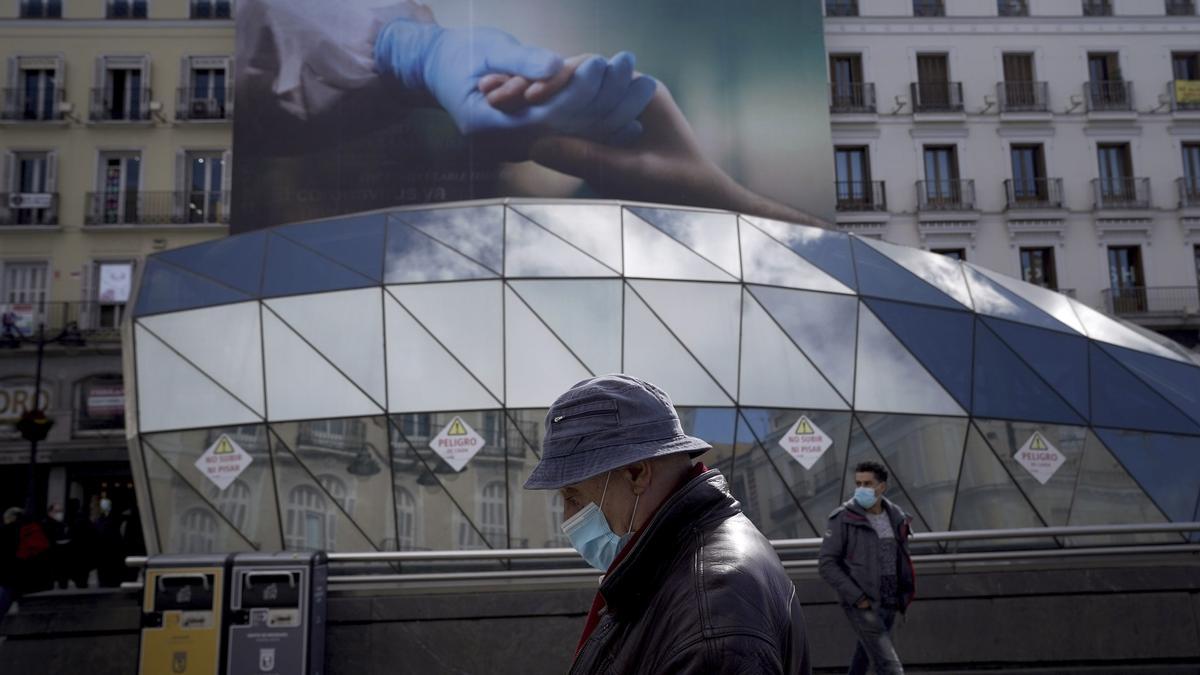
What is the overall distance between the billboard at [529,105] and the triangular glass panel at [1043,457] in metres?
21.5

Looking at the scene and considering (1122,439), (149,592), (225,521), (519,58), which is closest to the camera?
(149,592)

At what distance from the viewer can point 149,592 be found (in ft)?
26.7

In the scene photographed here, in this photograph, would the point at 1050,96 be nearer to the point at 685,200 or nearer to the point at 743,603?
the point at 685,200

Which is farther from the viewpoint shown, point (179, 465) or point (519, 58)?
point (519, 58)

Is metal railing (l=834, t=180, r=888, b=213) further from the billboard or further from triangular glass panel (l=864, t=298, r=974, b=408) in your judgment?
triangular glass panel (l=864, t=298, r=974, b=408)

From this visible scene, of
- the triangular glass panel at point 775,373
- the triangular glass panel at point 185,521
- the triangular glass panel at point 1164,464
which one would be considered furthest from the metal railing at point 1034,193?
the triangular glass panel at point 185,521

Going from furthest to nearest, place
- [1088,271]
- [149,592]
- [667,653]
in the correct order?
[1088,271], [149,592], [667,653]

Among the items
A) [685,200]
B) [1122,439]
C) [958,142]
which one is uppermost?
[958,142]

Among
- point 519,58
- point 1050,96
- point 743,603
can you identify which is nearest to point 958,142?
point 1050,96

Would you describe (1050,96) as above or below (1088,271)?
above

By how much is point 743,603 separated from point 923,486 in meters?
10.5

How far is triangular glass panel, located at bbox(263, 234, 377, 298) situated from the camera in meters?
12.7

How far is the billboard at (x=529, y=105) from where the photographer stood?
107 feet

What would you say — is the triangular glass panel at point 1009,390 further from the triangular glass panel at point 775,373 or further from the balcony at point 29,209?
the balcony at point 29,209
